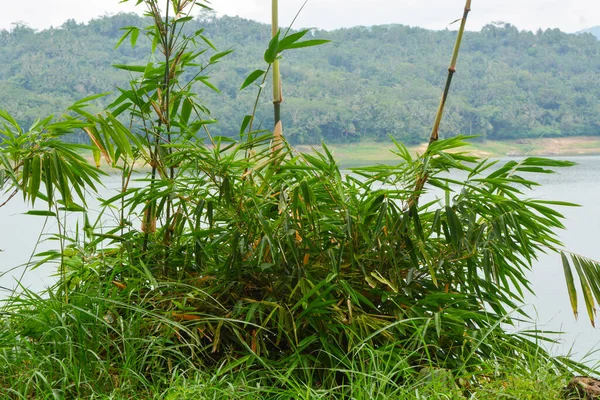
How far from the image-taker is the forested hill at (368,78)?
11.8 ft

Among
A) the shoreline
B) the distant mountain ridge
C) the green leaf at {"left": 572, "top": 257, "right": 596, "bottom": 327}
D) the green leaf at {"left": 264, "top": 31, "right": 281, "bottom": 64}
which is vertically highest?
the distant mountain ridge

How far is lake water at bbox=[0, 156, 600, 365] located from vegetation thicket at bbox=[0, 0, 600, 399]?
0.72ft

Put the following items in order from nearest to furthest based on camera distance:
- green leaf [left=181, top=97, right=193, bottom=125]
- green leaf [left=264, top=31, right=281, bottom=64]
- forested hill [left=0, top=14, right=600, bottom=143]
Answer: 1. green leaf [left=264, top=31, right=281, bottom=64]
2. green leaf [left=181, top=97, right=193, bottom=125]
3. forested hill [left=0, top=14, right=600, bottom=143]

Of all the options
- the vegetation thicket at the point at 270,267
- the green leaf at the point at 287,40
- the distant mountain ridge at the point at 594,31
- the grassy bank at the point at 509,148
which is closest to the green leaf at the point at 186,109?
the vegetation thicket at the point at 270,267

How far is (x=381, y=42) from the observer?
4.67m

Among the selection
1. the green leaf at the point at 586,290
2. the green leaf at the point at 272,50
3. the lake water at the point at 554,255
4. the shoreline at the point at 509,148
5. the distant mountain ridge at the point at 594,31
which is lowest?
the lake water at the point at 554,255

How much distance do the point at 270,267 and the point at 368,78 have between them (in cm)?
295

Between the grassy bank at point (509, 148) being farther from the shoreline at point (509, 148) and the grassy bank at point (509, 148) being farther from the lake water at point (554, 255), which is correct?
the lake water at point (554, 255)

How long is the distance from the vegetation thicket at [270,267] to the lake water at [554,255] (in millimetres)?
220

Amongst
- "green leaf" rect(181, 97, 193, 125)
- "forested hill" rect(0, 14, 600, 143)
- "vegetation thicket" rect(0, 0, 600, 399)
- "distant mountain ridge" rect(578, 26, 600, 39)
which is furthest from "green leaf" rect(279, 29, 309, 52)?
"distant mountain ridge" rect(578, 26, 600, 39)

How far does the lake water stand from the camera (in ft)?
6.28

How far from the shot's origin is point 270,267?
150cm

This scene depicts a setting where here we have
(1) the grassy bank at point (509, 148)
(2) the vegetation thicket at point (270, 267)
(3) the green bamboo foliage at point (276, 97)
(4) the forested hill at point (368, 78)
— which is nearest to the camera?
(2) the vegetation thicket at point (270, 267)

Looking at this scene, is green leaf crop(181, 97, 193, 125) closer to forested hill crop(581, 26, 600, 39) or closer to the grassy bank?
the grassy bank
